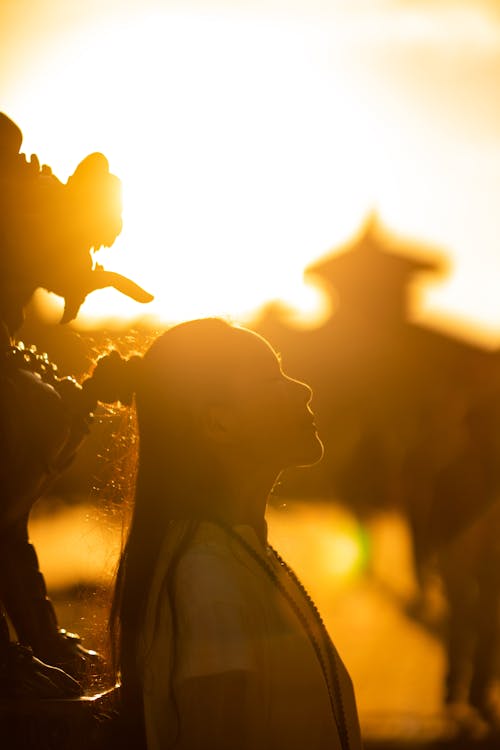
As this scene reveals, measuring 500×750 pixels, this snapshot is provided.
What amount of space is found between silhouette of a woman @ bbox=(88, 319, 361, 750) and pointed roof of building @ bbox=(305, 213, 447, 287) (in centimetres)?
5431

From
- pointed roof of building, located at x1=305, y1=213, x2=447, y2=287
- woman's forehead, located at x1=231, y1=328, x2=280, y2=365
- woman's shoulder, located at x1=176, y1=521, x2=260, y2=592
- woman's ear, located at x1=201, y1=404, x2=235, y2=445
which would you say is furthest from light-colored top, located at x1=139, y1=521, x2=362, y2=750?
pointed roof of building, located at x1=305, y1=213, x2=447, y2=287

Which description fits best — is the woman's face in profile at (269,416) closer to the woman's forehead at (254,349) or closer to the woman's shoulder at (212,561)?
the woman's forehead at (254,349)

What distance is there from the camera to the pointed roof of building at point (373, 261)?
58.3 metres

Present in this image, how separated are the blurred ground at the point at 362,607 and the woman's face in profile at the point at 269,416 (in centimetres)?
32

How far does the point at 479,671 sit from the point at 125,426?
8547 mm

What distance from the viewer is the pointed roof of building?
191 feet

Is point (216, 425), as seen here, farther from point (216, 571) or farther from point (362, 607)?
point (362, 607)

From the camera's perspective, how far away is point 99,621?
339 cm

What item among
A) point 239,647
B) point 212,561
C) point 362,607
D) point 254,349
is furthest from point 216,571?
point 362,607

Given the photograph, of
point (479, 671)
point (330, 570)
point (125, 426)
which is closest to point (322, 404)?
point (330, 570)

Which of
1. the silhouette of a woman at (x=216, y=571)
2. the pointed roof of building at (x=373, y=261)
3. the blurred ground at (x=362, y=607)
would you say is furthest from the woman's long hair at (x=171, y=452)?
the pointed roof of building at (x=373, y=261)

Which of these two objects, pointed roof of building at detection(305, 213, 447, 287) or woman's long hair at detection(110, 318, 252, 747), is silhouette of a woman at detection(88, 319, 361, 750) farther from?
pointed roof of building at detection(305, 213, 447, 287)

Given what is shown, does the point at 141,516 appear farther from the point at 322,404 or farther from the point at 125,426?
the point at 322,404

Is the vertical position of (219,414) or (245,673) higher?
(219,414)
